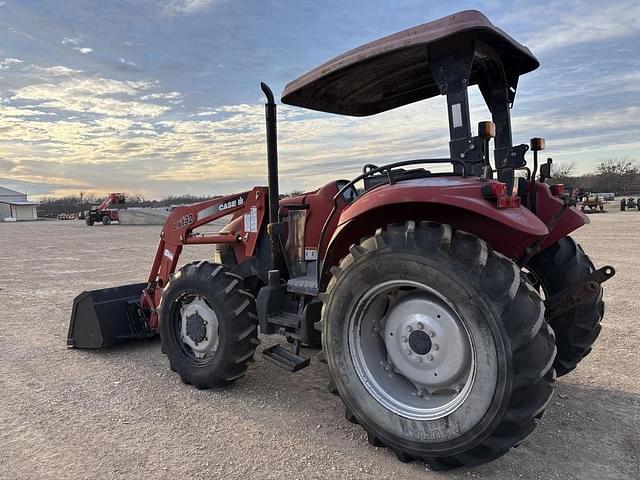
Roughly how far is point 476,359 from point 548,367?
1.10 feet

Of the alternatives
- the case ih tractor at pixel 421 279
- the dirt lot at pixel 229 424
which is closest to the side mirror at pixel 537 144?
the case ih tractor at pixel 421 279

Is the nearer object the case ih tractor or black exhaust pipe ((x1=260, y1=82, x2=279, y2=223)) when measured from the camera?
the case ih tractor

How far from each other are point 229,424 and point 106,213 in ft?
113

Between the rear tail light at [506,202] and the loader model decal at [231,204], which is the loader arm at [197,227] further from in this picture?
the rear tail light at [506,202]

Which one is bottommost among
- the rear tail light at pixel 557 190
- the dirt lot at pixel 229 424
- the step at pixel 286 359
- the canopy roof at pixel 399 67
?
the dirt lot at pixel 229 424

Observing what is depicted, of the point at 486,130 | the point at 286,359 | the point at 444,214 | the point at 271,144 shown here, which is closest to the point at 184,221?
Result: the point at 271,144

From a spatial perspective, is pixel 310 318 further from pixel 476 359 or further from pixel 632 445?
pixel 632 445

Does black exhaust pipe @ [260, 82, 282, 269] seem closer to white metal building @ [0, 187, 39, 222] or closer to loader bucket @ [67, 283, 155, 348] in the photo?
loader bucket @ [67, 283, 155, 348]

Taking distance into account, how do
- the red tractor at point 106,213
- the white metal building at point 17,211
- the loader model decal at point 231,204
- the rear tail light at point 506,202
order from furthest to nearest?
the white metal building at point 17,211 < the red tractor at point 106,213 < the loader model decal at point 231,204 < the rear tail light at point 506,202

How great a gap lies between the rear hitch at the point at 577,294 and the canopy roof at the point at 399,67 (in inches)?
60.6

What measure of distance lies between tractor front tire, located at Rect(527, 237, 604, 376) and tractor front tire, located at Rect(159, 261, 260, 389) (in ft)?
7.51

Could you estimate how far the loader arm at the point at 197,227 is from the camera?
4469mm

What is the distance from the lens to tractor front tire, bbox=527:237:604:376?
3535 mm

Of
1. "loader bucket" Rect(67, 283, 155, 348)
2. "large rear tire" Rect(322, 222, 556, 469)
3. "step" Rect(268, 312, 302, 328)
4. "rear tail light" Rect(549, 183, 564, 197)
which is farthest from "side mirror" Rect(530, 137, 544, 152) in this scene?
"loader bucket" Rect(67, 283, 155, 348)
